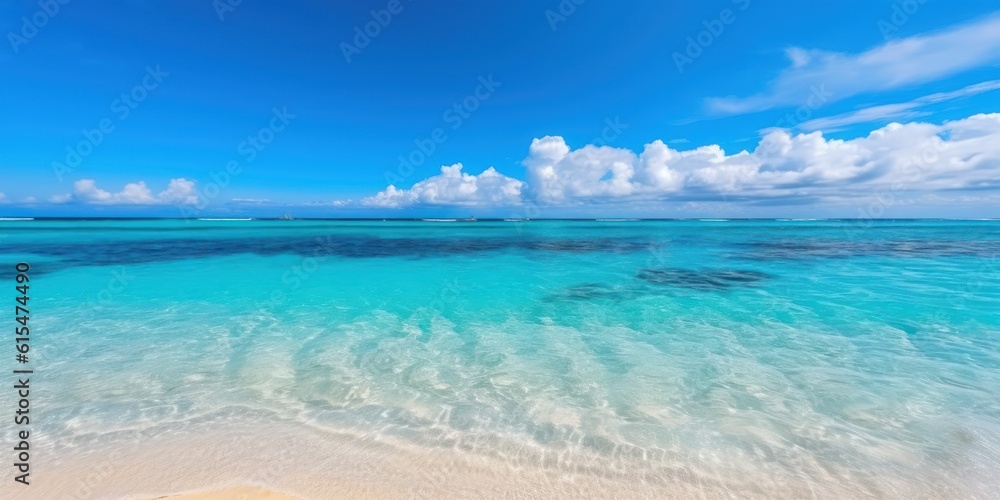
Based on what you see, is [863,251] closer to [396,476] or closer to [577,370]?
[577,370]

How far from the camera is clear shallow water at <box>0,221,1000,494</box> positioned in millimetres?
5043

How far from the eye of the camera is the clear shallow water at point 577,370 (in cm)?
504

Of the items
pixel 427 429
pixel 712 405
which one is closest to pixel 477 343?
pixel 427 429

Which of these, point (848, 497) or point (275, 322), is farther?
point (275, 322)

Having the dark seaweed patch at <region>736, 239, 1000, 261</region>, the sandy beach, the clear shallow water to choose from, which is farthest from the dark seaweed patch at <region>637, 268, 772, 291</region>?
the sandy beach

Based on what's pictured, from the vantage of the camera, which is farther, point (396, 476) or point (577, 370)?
point (577, 370)

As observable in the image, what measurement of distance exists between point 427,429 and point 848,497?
187 inches

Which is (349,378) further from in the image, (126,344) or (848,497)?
(848,497)

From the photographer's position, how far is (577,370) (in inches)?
291

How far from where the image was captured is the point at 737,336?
9.23 metres

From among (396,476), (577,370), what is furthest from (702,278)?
(396,476)

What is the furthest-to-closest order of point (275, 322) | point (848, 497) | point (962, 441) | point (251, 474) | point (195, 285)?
1. point (195, 285)
2. point (275, 322)
3. point (962, 441)
4. point (251, 474)
5. point (848, 497)

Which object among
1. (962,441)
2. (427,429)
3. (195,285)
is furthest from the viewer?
(195,285)

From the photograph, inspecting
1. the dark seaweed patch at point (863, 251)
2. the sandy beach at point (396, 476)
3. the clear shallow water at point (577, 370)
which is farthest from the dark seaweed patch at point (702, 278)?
the sandy beach at point (396, 476)
